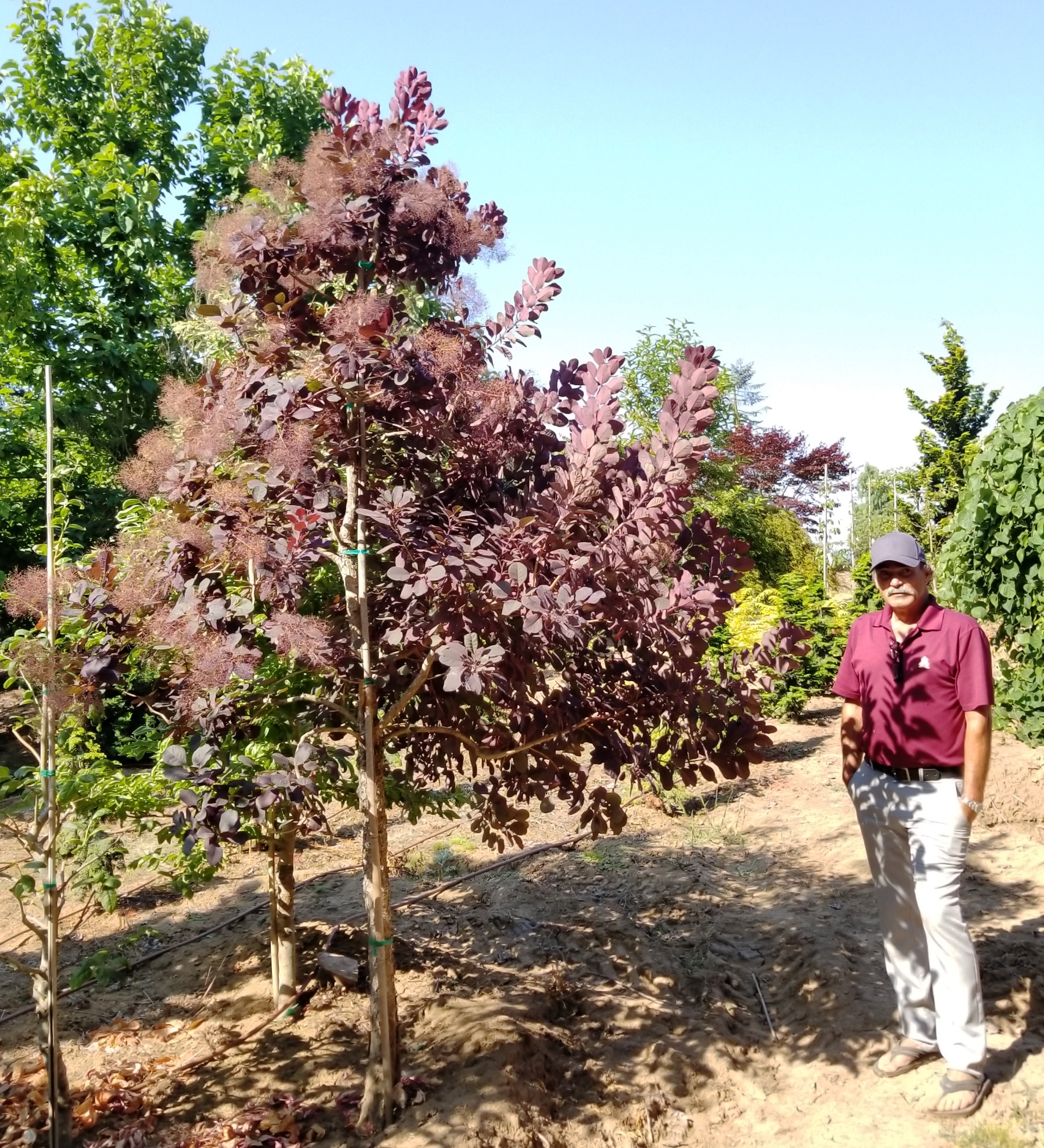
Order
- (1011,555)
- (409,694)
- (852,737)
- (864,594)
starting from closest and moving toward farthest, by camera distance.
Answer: (409,694), (852,737), (1011,555), (864,594)

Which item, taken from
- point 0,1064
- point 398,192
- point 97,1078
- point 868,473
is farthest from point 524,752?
point 868,473

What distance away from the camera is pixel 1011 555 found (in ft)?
17.6

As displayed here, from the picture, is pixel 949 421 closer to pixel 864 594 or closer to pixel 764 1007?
pixel 864 594

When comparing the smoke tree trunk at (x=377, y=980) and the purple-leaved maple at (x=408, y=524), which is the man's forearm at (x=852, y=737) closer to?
the purple-leaved maple at (x=408, y=524)

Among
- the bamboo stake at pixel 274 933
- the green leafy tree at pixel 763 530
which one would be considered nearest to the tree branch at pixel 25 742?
the bamboo stake at pixel 274 933

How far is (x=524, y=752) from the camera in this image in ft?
8.68

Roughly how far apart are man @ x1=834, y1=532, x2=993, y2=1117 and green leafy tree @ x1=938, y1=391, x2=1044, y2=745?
289 cm

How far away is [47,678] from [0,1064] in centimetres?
159

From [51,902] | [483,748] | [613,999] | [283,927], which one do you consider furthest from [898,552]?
[51,902]

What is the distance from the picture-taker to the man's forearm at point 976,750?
259 centimetres

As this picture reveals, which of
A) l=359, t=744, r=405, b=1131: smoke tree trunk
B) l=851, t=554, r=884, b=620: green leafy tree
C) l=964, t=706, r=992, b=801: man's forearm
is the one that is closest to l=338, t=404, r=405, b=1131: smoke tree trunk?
l=359, t=744, r=405, b=1131: smoke tree trunk

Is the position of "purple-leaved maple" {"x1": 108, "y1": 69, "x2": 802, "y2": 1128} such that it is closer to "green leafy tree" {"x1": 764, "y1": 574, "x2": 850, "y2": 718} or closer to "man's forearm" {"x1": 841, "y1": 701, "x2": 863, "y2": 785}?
"man's forearm" {"x1": 841, "y1": 701, "x2": 863, "y2": 785}

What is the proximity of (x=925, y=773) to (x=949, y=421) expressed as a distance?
14749mm

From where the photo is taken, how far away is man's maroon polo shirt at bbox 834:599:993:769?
104 inches
